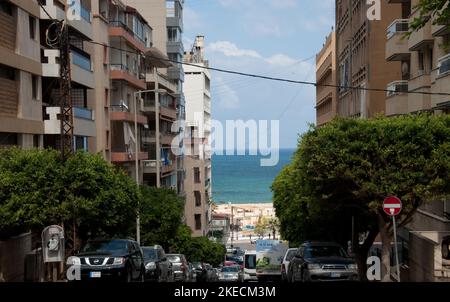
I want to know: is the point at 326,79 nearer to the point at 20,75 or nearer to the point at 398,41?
the point at 398,41

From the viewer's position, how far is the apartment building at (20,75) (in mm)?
29219

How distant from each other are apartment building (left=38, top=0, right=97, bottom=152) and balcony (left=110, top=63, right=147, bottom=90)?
192 inches

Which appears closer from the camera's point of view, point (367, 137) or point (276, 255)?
point (367, 137)

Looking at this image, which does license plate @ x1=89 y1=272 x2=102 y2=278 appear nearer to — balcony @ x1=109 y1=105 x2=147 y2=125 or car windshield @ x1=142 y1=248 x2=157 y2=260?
car windshield @ x1=142 y1=248 x2=157 y2=260

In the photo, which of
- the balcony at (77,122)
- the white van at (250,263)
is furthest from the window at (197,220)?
the balcony at (77,122)

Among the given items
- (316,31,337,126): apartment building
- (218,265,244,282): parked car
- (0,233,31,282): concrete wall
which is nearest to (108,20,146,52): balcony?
(218,265,244,282): parked car

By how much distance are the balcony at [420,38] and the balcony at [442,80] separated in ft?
6.72

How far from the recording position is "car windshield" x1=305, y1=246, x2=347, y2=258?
859 inches

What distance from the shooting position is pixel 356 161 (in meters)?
23.3

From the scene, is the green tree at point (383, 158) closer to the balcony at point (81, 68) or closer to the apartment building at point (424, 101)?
the apartment building at point (424, 101)

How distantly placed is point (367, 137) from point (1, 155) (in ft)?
39.6

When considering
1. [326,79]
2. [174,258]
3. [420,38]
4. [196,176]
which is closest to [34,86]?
[174,258]
